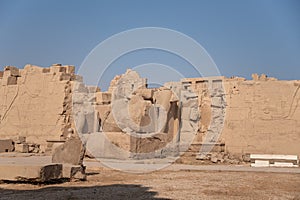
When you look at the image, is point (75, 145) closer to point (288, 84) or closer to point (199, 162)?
point (199, 162)

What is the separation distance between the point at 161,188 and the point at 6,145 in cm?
1069

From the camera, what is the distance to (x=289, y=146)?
12891 mm

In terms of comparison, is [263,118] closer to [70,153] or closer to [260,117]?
[260,117]

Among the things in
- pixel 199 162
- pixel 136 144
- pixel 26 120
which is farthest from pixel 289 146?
pixel 26 120

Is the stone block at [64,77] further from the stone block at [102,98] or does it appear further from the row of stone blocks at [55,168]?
the row of stone blocks at [55,168]

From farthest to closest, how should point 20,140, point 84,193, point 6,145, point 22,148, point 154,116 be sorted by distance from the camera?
1. point 20,140
2. point 22,148
3. point 6,145
4. point 154,116
5. point 84,193

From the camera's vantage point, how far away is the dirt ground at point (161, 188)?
551 centimetres

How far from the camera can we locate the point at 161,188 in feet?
20.7

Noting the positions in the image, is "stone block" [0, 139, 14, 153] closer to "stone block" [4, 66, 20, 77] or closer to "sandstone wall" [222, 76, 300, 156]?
"stone block" [4, 66, 20, 77]

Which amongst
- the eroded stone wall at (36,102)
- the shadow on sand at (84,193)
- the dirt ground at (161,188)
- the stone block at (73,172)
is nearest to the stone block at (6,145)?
the eroded stone wall at (36,102)

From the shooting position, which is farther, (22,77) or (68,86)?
(22,77)

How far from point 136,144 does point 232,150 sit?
3.63 meters

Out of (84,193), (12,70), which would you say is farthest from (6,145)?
(84,193)

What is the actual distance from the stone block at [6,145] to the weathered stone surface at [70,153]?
718 cm
